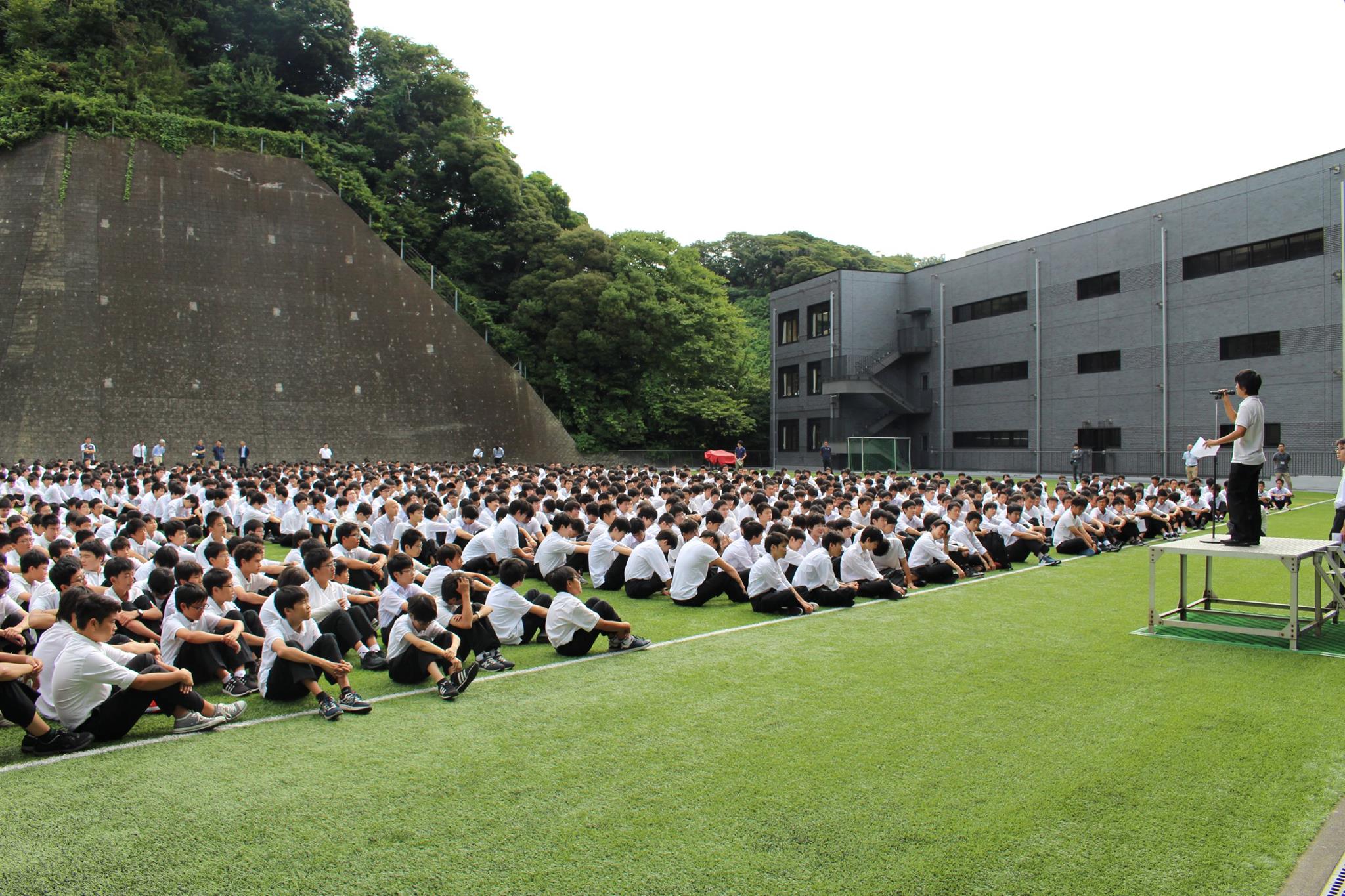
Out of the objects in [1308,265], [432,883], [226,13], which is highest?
[226,13]

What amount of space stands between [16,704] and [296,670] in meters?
1.43

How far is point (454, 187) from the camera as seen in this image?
134 feet

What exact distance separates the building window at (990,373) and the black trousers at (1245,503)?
26657 millimetres

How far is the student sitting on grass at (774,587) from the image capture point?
8281 millimetres

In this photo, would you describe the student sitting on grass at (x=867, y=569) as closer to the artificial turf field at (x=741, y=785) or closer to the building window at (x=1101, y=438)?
the artificial turf field at (x=741, y=785)

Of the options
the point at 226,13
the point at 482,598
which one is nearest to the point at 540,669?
the point at 482,598

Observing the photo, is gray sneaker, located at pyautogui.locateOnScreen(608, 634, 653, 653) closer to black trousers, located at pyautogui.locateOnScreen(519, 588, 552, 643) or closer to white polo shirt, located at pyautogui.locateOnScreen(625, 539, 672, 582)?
black trousers, located at pyautogui.locateOnScreen(519, 588, 552, 643)

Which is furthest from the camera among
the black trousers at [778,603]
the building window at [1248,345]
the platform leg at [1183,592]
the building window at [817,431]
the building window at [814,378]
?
the building window at [814,378]

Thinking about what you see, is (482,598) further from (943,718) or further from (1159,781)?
(1159,781)

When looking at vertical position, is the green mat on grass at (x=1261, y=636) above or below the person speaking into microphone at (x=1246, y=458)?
below

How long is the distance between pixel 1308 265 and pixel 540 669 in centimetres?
2591

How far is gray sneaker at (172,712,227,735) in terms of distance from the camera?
5.02m

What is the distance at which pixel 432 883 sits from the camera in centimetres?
328

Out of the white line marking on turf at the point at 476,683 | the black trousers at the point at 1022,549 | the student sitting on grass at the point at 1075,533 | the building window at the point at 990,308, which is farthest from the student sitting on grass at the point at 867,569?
the building window at the point at 990,308
